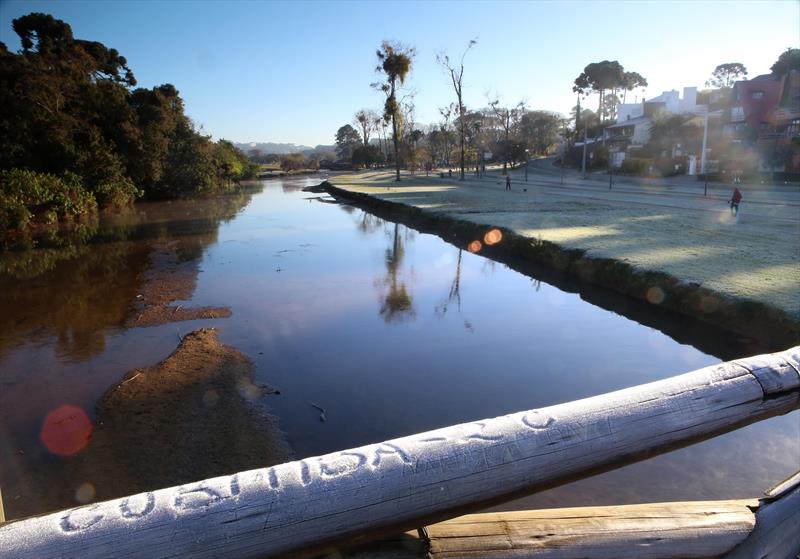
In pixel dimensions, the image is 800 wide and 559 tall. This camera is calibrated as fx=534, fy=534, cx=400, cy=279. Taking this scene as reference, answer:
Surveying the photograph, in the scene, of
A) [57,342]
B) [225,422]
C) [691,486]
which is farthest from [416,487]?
[57,342]

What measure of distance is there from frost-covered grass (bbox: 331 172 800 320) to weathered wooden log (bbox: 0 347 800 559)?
710 centimetres

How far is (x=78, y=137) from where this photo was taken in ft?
93.7

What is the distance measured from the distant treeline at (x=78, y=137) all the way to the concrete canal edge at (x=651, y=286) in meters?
18.5

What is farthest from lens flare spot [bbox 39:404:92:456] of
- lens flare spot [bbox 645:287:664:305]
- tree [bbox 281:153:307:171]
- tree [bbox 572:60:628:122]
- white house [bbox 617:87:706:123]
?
tree [bbox 281:153:307:171]

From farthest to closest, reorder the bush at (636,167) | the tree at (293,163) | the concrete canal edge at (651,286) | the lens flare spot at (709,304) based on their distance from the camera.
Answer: the tree at (293,163), the bush at (636,167), the lens flare spot at (709,304), the concrete canal edge at (651,286)

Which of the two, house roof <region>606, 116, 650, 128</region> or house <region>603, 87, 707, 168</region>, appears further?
house roof <region>606, 116, 650, 128</region>

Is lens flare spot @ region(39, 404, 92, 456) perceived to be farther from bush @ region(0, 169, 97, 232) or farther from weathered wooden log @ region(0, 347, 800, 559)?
bush @ region(0, 169, 97, 232)

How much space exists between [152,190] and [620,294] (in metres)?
38.1

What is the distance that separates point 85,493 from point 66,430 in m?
1.45

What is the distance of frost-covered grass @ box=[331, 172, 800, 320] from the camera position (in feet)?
32.0

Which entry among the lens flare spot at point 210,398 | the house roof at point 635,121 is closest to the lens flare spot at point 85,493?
the lens flare spot at point 210,398

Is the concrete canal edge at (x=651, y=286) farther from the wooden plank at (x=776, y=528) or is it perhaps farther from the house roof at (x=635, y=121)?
the house roof at (x=635, y=121)

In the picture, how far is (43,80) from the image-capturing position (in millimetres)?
26031

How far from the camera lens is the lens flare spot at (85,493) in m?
4.45
